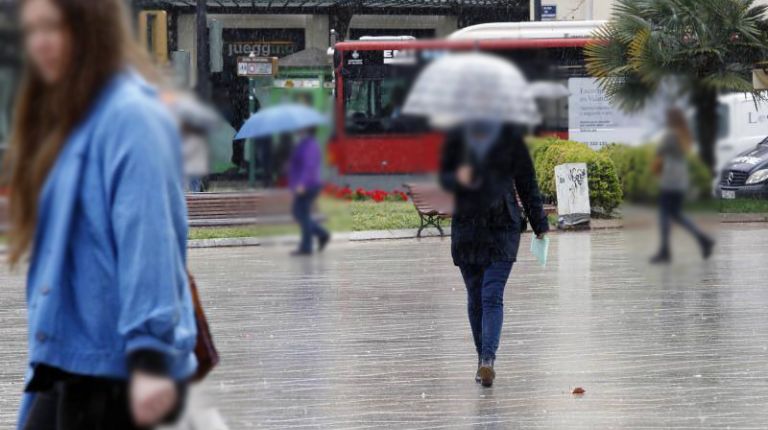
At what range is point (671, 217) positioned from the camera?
7.59 ft

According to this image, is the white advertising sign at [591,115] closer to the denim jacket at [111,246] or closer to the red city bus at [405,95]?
the red city bus at [405,95]

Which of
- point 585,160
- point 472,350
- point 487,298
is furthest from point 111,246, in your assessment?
point 472,350

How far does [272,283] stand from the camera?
13445 mm

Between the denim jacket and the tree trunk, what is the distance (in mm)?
1026

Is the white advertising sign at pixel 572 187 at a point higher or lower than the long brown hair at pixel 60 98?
lower

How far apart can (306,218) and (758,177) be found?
4.13 ft

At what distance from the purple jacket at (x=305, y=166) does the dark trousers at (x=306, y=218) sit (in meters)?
0.02

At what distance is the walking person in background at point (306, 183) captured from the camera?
2.54 metres

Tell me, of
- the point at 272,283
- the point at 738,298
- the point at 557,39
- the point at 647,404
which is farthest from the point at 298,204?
the point at 272,283

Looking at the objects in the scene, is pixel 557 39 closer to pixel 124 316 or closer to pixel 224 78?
pixel 224 78

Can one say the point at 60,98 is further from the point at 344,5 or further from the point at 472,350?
the point at 472,350

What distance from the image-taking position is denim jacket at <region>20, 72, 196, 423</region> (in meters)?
2.76

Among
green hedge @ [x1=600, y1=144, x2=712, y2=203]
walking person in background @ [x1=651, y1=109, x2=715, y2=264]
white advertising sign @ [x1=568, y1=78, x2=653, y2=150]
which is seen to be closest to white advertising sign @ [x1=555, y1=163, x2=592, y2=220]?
white advertising sign @ [x1=568, y1=78, x2=653, y2=150]

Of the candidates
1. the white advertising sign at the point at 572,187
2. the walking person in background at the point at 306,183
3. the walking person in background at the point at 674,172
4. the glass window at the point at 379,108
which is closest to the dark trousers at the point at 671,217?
the walking person in background at the point at 674,172
